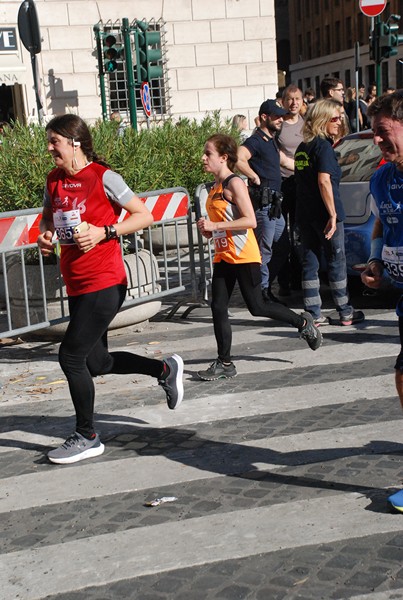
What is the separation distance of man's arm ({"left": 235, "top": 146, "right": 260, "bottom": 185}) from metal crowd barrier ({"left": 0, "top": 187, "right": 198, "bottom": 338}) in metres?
0.58

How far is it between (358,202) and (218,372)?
2.92m

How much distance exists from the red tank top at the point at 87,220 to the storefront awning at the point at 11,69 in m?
22.0

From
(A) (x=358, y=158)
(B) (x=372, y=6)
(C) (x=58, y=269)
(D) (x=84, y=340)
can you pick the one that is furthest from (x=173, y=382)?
(B) (x=372, y=6)

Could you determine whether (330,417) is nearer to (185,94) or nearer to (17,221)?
(17,221)

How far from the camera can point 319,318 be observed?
879 centimetres

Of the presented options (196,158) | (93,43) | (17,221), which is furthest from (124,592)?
(93,43)

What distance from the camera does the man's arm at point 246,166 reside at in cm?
925

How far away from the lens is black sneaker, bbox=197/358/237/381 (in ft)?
23.4

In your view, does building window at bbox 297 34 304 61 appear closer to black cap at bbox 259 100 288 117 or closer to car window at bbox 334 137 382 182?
car window at bbox 334 137 382 182

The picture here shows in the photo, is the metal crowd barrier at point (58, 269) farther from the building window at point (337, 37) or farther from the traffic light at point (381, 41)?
the building window at point (337, 37)

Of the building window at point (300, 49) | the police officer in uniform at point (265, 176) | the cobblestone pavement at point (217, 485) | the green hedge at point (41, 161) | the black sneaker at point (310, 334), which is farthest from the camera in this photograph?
the building window at point (300, 49)

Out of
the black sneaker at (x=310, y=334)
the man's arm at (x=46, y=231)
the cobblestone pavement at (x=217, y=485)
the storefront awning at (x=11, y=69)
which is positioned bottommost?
the cobblestone pavement at (x=217, y=485)

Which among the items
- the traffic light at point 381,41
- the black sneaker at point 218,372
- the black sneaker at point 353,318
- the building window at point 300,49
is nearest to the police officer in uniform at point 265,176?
the black sneaker at point 353,318

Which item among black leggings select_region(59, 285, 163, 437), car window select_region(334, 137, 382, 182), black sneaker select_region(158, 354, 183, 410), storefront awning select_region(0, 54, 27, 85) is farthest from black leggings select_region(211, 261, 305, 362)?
storefront awning select_region(0, 54, 27, 85)
